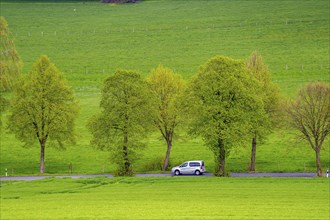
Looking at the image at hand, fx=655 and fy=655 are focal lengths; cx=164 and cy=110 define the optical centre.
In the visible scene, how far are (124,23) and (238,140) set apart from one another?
4817 inches

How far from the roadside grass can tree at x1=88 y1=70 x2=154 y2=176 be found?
6796 mm

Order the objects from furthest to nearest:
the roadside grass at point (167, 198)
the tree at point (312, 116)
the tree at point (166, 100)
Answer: the tree at point (166, 100) → the tree at point (312, 116) → the roadside grass at point (167, 198)

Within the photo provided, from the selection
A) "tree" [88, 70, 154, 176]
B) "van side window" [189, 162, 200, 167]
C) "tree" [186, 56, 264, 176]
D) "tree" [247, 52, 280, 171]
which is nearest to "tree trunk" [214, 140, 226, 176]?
"tree" [186, 56, 264, 176]

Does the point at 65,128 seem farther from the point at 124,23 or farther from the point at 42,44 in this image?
the point at 124,23

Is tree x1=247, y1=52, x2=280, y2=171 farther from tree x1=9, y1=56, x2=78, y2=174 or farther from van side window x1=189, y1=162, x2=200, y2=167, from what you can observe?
tree x1=9, y1=56, x2=78, y2=174

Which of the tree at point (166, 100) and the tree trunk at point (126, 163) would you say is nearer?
the tree trunk at point (126, 163)

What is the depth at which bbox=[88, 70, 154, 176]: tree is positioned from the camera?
232 ft

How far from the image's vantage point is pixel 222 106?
6850 centimetres

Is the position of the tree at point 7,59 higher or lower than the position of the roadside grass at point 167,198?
higher

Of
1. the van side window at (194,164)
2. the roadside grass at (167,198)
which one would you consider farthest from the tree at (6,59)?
the van side window at (194,164)

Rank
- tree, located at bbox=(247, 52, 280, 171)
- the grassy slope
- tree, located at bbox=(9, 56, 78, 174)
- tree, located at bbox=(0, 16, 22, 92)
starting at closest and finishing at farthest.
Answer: tree, located at bbox=(0, 16, 22, 92) → tree, located at bbox=(247, 52, 280, 171) → tree, located at bbox=(9, 56, 78, 174) → the grassy slope

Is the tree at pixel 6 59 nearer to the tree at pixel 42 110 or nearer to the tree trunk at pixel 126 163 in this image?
the tree trunk at pixel 126 163

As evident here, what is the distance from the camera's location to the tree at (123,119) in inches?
2789

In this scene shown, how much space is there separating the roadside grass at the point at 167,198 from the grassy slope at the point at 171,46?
66.6 ft
